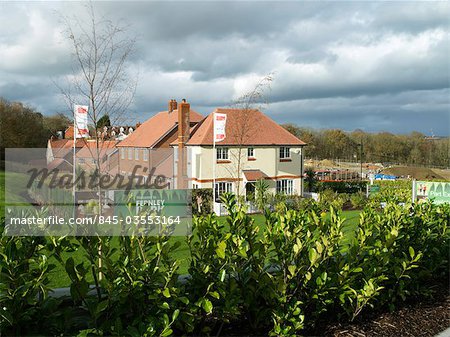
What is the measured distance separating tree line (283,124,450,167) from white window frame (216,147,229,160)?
28379 mm

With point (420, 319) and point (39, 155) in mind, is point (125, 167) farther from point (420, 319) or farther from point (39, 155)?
point (420, 319)

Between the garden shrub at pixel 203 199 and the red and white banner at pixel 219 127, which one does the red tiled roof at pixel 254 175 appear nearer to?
the garden shrub at pixel 203 199

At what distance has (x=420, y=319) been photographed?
4.17 metres

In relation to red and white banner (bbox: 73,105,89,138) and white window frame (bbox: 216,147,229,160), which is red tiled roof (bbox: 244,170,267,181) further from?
red and white banner (bbox: 73,105,89,138)

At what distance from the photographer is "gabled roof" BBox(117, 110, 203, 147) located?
3207 cm

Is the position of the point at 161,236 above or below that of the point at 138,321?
above

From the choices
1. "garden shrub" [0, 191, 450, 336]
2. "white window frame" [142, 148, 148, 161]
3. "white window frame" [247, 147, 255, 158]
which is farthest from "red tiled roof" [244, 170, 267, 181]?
"garden shrub" [0, 191, 450, 336]

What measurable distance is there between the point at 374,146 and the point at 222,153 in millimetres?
41093

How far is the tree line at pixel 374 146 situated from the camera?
5525cm

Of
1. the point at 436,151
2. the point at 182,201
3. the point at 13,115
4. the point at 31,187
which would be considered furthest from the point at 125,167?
the point at 436,151

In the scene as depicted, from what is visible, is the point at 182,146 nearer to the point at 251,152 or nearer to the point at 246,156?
the point at 246,156

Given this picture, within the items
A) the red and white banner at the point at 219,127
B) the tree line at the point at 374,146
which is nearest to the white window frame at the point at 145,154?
the red and white banner at the point at 219,127

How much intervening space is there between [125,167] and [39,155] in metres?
12.7

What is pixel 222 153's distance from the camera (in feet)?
88.3
